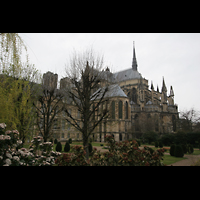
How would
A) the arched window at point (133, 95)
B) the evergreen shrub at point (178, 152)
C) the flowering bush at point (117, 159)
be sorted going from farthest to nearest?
the arched window at point (133, 95) < the evergreen shrub at point (178, 152) < the flowering bush at point (117, 159)

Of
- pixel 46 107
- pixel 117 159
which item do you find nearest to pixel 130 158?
pixel 117 159

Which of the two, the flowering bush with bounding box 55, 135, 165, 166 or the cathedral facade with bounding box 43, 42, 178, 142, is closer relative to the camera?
the flowering bush with bounding box 55, 135, 165, 166

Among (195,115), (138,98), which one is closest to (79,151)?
(195,115)

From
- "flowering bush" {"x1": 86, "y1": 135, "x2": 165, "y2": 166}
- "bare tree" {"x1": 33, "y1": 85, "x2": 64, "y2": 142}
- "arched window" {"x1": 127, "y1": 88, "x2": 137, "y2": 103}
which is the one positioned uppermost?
"arched window" {"x1": 127, "y1": 88, "x2": 137, "y2": 103}

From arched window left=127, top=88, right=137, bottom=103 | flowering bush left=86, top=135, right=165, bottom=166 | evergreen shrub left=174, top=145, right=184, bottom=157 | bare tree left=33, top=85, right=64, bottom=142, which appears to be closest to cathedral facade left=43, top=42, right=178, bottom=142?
arched window left=127, top=88, right=137, bottom=103

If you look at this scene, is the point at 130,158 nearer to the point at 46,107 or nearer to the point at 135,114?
the point at 46,107

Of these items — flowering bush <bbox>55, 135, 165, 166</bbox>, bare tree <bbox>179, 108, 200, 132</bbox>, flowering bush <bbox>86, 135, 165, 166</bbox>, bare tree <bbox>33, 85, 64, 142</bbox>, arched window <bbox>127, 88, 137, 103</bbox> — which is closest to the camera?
flowering bush <bbox>55, 135, 165, 166</bbox>

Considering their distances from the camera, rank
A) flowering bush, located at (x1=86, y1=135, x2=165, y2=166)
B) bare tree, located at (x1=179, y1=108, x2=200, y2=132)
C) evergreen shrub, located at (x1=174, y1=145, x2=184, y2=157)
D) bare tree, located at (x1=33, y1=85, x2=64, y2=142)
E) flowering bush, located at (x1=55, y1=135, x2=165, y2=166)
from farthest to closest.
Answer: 1. bare tree, located at (x1=179, y1=108, x2=200, y2=132)
2. evergreen shrub, located at (x1=174, y1=145, x2=184, y2=157)
3. bare tree, located at (x1=33, y1=85, x2=64, y2=142)
4. flowering bush, located at (x1=86, y1=135, x2=165, y2=166)
5. flowering bush, located at (x1=55, y1=135, x2=165, y2=166)

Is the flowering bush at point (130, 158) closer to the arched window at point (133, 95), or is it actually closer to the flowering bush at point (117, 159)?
the flowering bush at point (117, 159)

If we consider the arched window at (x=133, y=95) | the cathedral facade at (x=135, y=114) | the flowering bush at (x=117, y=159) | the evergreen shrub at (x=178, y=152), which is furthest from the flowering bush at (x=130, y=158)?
the arched window at (x=133, y=95)

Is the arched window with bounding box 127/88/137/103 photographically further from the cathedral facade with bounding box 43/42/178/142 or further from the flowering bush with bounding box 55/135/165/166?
the flowering bush with bounding box 55/135/165/166
